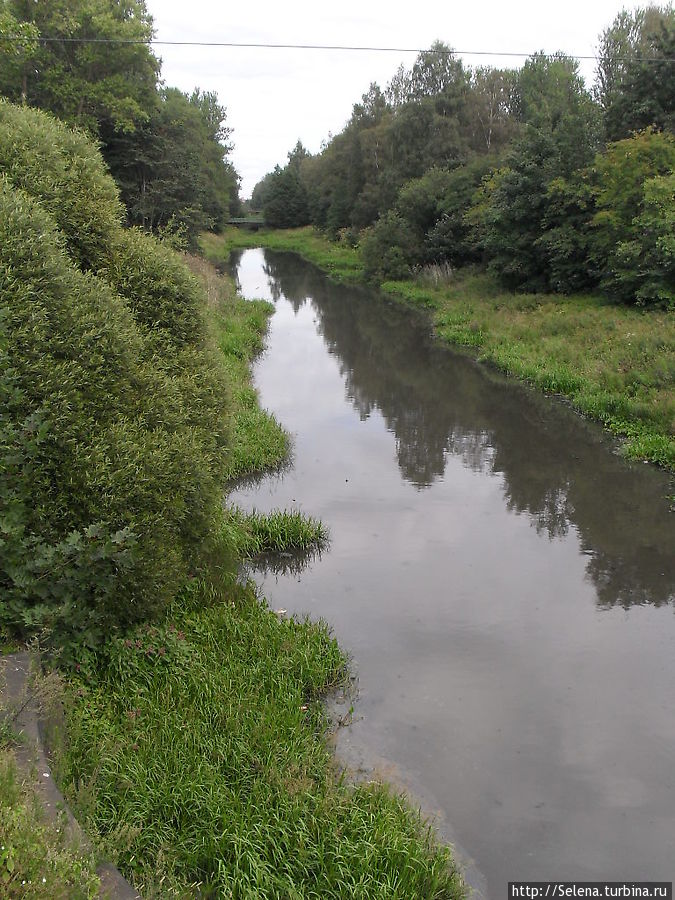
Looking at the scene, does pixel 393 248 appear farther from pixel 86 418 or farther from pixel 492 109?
pixel 86 418

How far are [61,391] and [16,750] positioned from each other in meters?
2.97

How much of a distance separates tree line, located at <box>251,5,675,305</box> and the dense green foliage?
12.2 m

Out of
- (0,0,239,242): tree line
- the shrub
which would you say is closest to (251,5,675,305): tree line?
(0,0,239,242): tree line

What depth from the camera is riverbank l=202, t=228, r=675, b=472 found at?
44.2 ft

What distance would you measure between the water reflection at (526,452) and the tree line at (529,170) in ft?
16.6

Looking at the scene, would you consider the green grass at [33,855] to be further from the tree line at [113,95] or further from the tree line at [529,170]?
the tree line at [113,95]

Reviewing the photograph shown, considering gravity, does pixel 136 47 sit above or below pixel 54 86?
above

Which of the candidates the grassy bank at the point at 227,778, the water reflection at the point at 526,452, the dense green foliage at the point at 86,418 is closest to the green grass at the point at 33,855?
the grassy bank at the point at 227,778

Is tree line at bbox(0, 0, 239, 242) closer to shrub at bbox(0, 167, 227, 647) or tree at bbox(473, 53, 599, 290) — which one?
tree at bbox(473, 53, 599, 290)

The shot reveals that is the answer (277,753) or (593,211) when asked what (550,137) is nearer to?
(593,211)

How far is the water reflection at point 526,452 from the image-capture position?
9336mm

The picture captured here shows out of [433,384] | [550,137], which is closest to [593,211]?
[550,137]

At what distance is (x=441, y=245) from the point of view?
33.2 metres

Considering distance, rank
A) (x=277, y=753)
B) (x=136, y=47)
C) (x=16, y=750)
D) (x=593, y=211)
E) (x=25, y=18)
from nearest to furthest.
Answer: (x=16, y=750) → (x=277, y=753) → (x=593, y=211) → (x=25, y=18) → (x=136, y=47)
